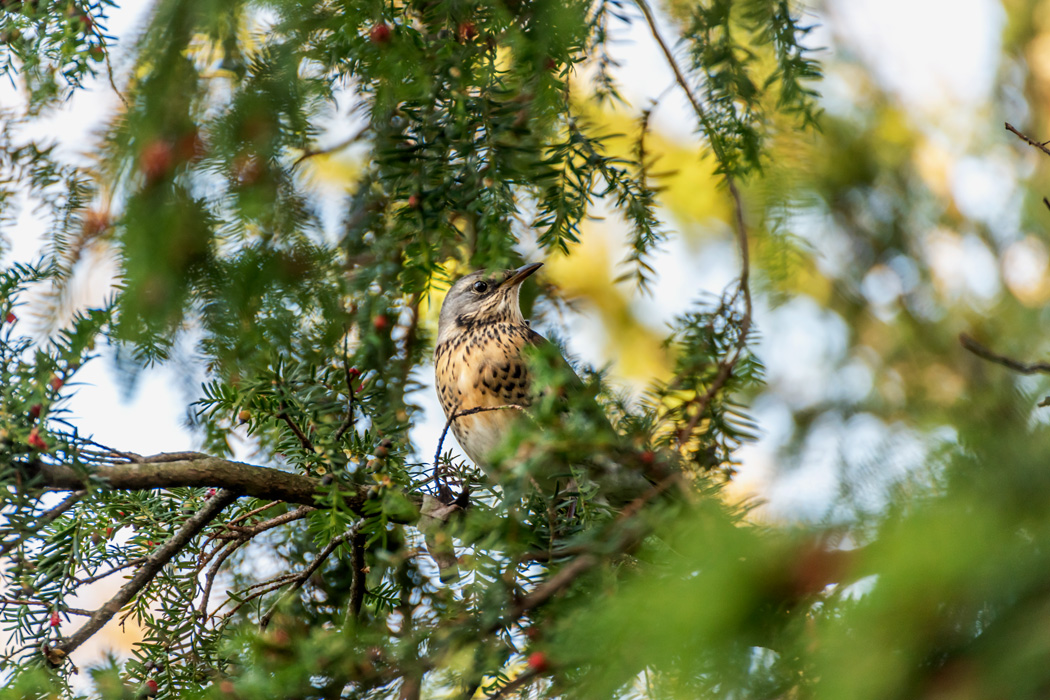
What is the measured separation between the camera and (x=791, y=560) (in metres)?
0.88

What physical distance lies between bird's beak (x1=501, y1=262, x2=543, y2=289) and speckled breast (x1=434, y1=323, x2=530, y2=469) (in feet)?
0.68

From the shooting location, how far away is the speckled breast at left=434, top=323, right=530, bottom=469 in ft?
10.9

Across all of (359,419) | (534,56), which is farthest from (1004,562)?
(359,419)

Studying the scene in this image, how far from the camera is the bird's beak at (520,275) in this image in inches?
123

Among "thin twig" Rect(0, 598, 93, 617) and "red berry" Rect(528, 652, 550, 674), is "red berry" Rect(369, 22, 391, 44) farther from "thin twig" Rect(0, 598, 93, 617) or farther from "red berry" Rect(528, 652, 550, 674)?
"thin twig" Rect(0, 598, 93, 617)

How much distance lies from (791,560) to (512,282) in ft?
8.52

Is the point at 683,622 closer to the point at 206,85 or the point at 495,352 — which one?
the point at 206,85

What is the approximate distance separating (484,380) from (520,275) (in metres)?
0.45

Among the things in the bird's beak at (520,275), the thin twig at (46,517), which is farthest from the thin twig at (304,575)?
the bird's beak at (520,275)

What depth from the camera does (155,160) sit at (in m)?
1.42

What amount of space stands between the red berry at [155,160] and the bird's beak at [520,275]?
1696mm

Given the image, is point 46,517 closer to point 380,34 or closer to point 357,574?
point 357,574

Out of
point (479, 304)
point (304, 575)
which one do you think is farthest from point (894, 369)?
point (304, 575)

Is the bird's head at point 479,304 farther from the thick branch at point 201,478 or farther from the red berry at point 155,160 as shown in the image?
the red berry at point 155,160
